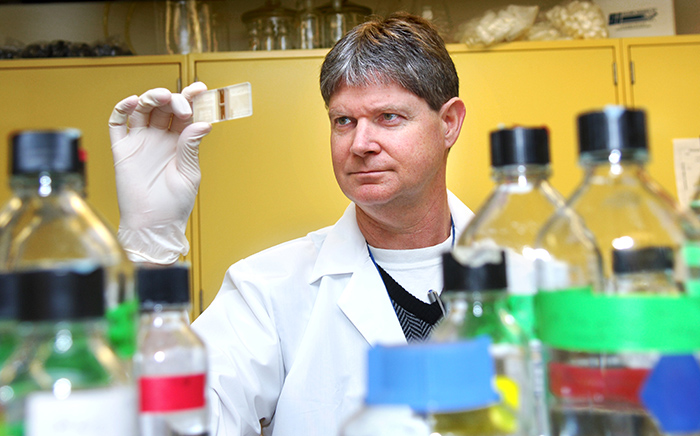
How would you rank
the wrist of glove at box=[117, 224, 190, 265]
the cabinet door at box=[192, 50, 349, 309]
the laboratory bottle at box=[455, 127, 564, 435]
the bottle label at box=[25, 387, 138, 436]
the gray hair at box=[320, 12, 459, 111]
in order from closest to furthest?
the bottle label at box=[25, 387, 138, 436], the laboratory bottle at box=[455, 127, 564, 435], the wrist of glove at box=[117, 224, 190, 265], the gray hair at box=[320, 12, 459, 111], the cabinet door at box=[192, 50, 349, 309]

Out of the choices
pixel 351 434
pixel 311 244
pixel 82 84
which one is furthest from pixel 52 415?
pixel 82 84

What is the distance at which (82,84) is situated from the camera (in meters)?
2.27

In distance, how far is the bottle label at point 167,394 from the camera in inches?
16.0

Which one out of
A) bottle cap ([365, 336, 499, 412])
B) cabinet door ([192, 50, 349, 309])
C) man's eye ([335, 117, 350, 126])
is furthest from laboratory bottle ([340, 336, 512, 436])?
cabinet door ([192, 50, 349, 309])

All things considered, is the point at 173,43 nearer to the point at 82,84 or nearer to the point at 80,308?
the point at 82,84

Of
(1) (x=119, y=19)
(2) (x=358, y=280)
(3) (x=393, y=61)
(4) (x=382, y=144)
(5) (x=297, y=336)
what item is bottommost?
(5) (x=297, y=336)

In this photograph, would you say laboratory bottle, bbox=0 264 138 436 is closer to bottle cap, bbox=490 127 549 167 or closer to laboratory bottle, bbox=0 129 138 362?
laboratory bottle, bbox=0 129 138 362

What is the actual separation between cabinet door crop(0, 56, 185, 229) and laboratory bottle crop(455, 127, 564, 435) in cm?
197

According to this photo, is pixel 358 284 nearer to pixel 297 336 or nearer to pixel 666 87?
pixel 297 336

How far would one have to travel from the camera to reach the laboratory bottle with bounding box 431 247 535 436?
0.40 metres

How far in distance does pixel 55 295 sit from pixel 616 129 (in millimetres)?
332

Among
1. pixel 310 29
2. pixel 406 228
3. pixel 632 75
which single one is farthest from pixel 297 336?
pixel 632 75

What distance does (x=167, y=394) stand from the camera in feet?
1.33

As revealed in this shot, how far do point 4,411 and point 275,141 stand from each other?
195cm
